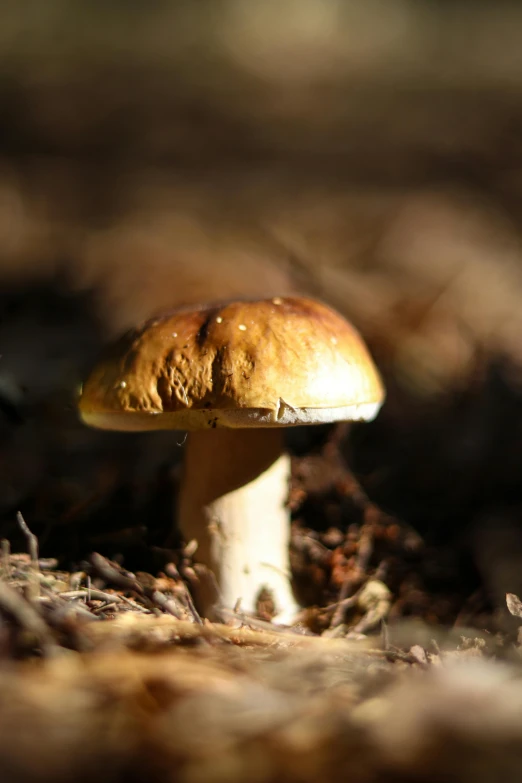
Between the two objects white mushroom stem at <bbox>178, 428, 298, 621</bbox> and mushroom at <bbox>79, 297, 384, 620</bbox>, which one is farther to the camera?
white mushroom stem at <bbox>178, 428, 298, 621</bbox>

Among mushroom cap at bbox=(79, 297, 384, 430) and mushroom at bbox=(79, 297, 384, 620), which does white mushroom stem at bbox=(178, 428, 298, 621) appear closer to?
mushroom at bbox=(79, 297, 384, 620)

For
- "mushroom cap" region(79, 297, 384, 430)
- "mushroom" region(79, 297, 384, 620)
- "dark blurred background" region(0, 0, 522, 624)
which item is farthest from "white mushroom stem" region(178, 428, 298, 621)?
"dark blurred background" region(0, 0, 522, 624)

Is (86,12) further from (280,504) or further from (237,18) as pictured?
(280,504)

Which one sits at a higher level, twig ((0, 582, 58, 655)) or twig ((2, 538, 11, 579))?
twig ((0, 582, 58, 655))

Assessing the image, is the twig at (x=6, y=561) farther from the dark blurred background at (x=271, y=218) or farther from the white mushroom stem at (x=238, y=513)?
the white mushroom stem at (x=238, y=513)

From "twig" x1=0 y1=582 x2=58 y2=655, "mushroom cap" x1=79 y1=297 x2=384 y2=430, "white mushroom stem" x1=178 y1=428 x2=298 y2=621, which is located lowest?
"white mushroom stem" x1=178 y1=428 x2=298 y2=621

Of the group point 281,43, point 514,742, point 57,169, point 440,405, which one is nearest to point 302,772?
point 514,742

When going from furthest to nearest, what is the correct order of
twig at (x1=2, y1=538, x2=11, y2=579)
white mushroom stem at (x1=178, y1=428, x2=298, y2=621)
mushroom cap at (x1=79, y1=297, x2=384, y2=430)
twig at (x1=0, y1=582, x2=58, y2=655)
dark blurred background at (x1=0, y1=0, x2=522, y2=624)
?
dark blurred background at (x1=0, y1=0, x2=522, y2=624), white mushroom stem at (x1=178, y1=428, x2=298, y2=621), mushroom cap at (x1=79, y1=297, x2=384, y2=430), twig at (x1=2, y1=538, x2=11, y2=579), twig at (x1=0, y1=582, x2=58, y2=655)
